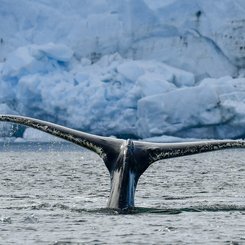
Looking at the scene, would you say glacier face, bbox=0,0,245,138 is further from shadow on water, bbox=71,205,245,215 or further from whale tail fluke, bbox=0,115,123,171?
whale tail fluke, bbox=0,115,123,171

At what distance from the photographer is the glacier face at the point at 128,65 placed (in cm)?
5788

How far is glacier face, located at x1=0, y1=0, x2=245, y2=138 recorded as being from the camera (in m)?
57.9

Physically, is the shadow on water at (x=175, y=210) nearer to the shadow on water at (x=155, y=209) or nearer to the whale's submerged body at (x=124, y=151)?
the shadow on water at (x=155, y=209)

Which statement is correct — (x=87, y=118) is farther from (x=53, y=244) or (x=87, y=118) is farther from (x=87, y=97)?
(x=53, y=244)

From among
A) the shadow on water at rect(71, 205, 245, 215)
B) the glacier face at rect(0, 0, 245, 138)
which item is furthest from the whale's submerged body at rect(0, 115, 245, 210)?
the glacier face at rect(0, 0, 245, 138)

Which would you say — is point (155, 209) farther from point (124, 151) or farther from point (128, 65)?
point (128, 65)

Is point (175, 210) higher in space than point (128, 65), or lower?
lower

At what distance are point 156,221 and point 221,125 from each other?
43198mm

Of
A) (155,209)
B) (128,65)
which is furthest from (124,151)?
(128,65)

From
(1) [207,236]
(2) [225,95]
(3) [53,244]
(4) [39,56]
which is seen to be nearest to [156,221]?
(1) [207,236]

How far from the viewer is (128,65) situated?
202ft

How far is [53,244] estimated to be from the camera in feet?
40.0

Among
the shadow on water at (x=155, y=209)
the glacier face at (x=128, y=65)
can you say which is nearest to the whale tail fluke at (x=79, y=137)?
the shadow on water at (x=155, y=209)

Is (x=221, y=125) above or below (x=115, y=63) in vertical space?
below
